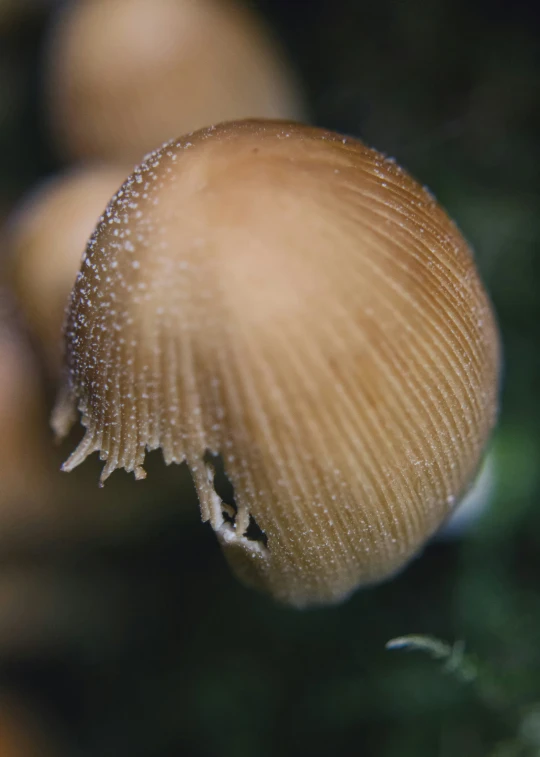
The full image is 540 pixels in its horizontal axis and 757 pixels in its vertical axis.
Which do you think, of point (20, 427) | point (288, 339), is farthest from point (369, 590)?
point (288, 339)

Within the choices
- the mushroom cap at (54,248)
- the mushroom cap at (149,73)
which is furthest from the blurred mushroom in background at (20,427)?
the mushroom cap at (149,73)

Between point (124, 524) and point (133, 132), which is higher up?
point (133, 132)

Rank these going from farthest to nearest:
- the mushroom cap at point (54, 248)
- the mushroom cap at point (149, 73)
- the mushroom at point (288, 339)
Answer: the mushroom cap at point (149, 73), the mushroom cap at point (54, 248), the mushroom at point (288, 339)

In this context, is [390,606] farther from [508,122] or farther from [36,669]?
[508,122]

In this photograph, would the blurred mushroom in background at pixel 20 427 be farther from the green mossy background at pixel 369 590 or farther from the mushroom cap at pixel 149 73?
the mushroom cap at pixel 149 73

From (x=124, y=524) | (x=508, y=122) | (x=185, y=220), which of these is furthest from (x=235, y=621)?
(x=508, y=122)

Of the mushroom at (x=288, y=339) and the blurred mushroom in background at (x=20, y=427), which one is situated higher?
the mushroom at (x=288, y=339)

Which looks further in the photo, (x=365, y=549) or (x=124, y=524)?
(x=124, y=524)

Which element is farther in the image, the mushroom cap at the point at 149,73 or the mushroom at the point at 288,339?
the mushroom cap at the point at 149,73
